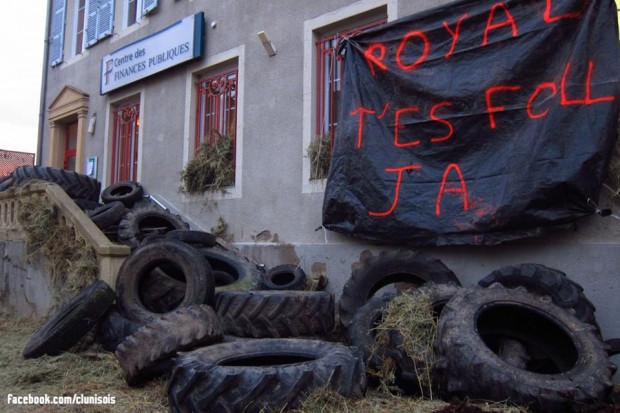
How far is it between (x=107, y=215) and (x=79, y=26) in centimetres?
746

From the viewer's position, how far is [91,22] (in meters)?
11.5

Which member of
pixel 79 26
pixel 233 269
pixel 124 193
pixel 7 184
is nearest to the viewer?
pixel 233 269

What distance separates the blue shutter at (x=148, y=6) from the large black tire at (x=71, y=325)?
21.4 feet

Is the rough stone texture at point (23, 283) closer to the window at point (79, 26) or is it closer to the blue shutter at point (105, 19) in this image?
the blue shutter at point (105, 19)

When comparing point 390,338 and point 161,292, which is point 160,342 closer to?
point 390,338

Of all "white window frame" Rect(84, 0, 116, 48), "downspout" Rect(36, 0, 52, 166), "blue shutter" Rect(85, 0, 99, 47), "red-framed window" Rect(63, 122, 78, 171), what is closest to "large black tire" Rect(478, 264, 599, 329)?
"white window frame" Rect(84, 0, 116, 48)

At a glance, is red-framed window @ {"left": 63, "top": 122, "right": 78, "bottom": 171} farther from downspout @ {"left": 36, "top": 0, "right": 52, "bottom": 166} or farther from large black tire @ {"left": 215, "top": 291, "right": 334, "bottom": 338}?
large black tire @ {"left": 215, "top": 291, "right": 334, "bottom": 338}

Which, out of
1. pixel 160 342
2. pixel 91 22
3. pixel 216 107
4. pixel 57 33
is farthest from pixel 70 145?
pixel 160 342

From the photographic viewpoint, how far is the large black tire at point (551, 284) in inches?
156

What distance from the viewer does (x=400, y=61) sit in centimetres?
539

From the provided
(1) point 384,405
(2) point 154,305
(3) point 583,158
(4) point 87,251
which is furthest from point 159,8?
(1) point 384,405

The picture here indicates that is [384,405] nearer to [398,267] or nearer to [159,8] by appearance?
[398,267]

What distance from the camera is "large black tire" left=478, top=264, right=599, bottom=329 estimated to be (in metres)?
3.97

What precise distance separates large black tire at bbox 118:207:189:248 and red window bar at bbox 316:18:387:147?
8.61 feet
